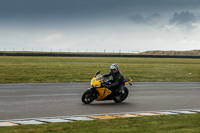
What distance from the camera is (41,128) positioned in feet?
26.2

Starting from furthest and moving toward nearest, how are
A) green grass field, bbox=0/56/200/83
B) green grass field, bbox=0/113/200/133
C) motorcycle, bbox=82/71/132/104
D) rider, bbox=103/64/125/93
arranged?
green grass field, bbox=0/56/200/83, rider, bbox=103/64/125/93, motorcycle, bbox=82/71/132/104, green grass field, bbox=0/113/200/133

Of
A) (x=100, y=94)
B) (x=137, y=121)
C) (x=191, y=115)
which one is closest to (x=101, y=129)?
(x=137, y=121)

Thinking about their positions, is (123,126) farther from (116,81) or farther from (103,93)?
(116,81)

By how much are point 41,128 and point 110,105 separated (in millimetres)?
5107

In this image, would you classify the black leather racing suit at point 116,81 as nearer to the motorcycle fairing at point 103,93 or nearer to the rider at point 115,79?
the rider at point 115,79

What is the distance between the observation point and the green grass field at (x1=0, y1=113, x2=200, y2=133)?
772cm

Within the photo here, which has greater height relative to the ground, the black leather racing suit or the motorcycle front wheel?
the black leather racing suit

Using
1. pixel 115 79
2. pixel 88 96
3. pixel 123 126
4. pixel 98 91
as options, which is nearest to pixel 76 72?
pixel 115 79

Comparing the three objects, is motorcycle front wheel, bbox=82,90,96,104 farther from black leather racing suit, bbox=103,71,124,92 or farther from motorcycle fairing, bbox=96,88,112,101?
black leather racing suit, bbox=103,71,124,92

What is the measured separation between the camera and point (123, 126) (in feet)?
27.2

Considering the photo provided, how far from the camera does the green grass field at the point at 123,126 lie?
304 inches

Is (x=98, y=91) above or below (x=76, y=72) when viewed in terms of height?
above

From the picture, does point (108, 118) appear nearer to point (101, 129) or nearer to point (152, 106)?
point (101, 129)

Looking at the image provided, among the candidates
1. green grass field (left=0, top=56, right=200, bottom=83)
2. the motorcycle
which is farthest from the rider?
green grass field (left=0, top=56, right=200, bottom=83)
